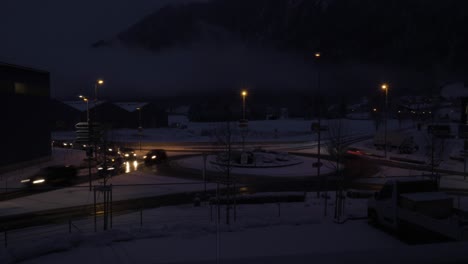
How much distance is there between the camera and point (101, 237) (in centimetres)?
1108

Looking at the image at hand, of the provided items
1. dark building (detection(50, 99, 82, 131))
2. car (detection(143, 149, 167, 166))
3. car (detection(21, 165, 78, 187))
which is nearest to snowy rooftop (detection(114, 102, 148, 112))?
dark building (detection(50, 99, 82, 131))

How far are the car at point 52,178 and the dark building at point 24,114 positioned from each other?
10.1 m

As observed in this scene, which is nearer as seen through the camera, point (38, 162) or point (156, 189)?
point (156, 189)

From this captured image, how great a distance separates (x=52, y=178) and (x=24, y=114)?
49.0 ft

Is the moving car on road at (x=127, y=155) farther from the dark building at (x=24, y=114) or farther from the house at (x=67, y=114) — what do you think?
the house at (x=67, y=114)

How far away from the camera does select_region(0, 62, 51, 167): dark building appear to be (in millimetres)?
33594

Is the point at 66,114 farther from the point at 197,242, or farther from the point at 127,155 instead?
the point at 197,242

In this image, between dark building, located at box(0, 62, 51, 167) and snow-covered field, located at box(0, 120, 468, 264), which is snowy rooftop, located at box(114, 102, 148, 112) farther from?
snow-covered field, located at box(0, 120, 468, 264)

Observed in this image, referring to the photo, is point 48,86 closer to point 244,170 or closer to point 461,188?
point 244,170

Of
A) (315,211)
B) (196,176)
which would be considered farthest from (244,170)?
(315,211)

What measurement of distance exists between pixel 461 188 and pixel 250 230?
69.4ft

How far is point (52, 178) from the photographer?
2564 centimetres

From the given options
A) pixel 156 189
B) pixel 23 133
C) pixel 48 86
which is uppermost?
pixel 48 86

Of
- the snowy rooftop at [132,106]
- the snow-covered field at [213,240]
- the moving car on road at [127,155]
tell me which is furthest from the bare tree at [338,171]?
the snowy rooftop at [132,106]
